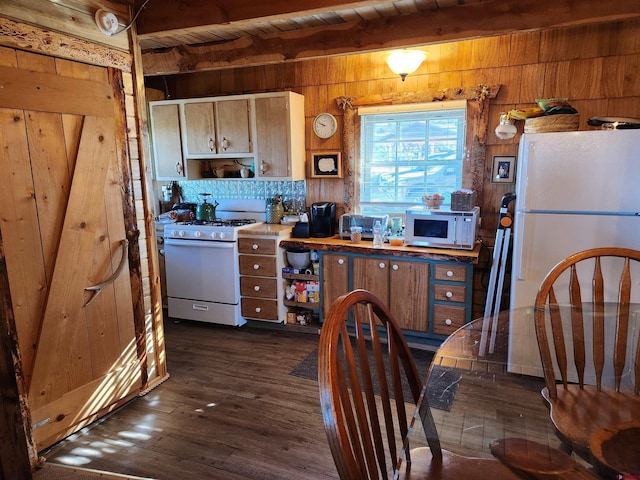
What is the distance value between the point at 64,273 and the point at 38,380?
0.55 meters

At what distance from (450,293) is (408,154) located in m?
1.27

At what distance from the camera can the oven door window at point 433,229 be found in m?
3.22

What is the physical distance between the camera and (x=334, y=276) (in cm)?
356

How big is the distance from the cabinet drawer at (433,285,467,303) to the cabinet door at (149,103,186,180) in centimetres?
266

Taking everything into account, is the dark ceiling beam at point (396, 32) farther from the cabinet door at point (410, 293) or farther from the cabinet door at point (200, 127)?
the cabinet door at point (410, 293)

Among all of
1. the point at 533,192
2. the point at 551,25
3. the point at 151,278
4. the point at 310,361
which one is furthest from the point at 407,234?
the point at 151,278

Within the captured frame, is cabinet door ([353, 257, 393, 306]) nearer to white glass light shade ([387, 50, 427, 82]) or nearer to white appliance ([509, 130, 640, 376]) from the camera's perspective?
white appliance ([509, 130, 640, 376])

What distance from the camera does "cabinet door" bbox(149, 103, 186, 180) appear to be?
13.5 feet

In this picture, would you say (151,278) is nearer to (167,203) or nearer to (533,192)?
(167,203)

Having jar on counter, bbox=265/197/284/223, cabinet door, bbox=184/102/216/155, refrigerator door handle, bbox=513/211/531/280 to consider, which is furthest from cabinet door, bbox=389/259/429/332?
cabinet door, bbox=184/102/216/155

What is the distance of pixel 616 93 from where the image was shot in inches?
115

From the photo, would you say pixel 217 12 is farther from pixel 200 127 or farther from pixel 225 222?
pixel 225 222

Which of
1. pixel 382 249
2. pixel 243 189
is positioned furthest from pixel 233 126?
pixel 382 249

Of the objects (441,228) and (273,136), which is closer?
(441,228)
